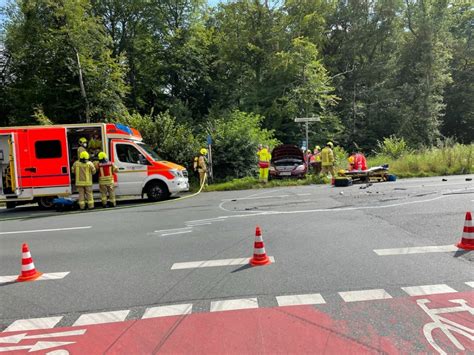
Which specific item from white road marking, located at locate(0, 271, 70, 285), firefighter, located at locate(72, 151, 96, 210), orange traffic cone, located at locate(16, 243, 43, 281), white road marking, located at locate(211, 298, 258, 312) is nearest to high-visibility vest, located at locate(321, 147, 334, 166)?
firefighter, located at locate(72, 151, 96, 210)

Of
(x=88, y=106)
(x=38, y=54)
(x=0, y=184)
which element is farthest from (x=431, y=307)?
(x=38, y=54)

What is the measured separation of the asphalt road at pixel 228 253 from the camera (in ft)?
14.8

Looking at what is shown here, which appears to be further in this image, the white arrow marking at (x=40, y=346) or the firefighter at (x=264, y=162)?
the firefighter at (x=264, y=162)

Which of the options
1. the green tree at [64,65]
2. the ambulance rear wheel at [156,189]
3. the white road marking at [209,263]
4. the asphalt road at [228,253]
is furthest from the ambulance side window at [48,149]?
the green tree at [64,65]

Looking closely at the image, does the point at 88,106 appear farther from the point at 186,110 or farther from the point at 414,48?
the point at 414,48

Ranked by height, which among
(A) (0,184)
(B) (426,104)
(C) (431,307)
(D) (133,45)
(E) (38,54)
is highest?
(D) (133,45)

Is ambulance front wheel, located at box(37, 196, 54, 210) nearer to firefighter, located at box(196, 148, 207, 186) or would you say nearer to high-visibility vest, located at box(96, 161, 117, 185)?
high-visibility vest, located at box(96, 161, 117, 185)

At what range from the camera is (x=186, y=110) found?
33031 millimetres

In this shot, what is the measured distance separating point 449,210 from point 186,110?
87.8 ft

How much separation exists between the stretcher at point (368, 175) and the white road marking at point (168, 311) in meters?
12.8

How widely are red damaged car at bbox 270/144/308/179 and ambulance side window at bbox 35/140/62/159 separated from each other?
30.5 feet

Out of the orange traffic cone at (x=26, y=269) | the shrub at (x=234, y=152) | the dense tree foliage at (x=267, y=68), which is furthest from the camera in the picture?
the dense tree foliage at (x=267, y=68)

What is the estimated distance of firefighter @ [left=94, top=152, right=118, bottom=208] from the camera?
41.2 feet

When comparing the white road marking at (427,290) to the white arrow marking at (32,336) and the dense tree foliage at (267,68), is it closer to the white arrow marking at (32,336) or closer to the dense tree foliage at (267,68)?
the white arrow marking at (32,336)
